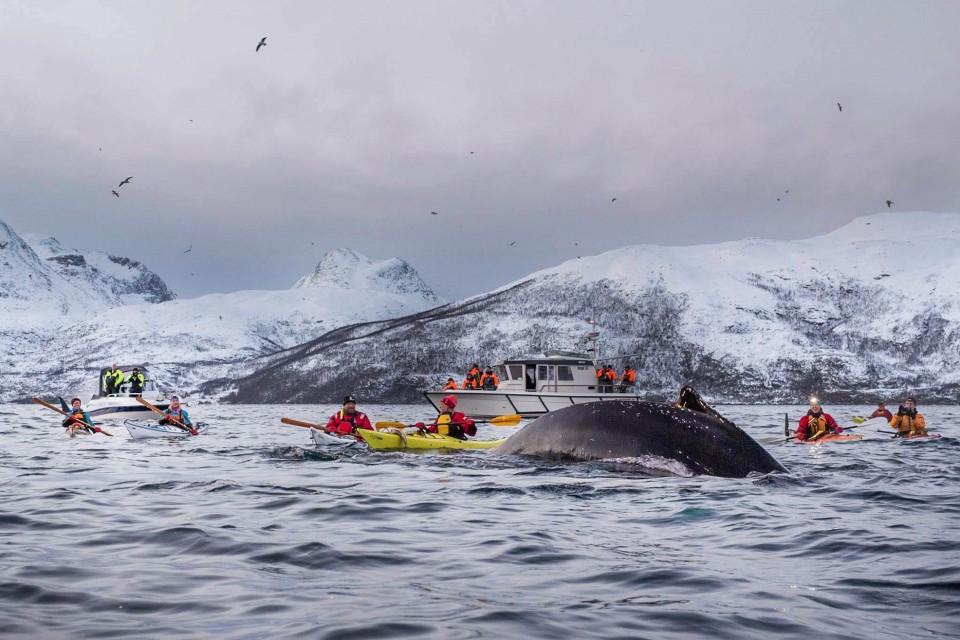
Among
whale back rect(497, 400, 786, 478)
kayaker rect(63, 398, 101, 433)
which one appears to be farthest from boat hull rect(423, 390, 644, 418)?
whale back rect(497, 400, 786, 478)

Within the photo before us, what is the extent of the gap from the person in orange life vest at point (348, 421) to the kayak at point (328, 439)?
0.46 feet

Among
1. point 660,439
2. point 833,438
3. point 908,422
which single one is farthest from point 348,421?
point 908,422

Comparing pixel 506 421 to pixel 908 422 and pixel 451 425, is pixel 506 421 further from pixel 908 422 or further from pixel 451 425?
pixel 451 425

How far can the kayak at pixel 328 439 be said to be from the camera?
880 inches

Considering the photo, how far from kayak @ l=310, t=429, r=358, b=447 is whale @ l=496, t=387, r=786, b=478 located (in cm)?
1006

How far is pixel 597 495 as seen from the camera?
1116 cm

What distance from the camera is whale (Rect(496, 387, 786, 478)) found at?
40.3 ft

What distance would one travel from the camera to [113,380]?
47.0 metres

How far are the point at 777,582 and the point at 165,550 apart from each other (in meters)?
5.26

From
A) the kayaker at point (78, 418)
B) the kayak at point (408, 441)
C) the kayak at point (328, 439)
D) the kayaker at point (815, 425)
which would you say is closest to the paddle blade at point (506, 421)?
the kayaker at point (815, 425)

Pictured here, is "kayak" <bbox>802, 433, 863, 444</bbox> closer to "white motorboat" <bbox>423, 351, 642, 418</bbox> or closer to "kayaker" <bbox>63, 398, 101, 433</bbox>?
"white motorboat" <bbox>423, 351, 642, 418</bbox>

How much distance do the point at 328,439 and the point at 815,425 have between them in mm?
14738

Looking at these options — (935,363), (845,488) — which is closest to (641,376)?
(935,363)

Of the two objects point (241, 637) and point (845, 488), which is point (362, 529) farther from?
point (845, 488)
